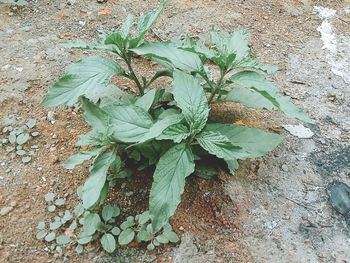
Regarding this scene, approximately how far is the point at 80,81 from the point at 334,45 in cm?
163

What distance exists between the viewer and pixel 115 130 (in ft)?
6.09

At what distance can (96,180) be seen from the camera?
1.81 m

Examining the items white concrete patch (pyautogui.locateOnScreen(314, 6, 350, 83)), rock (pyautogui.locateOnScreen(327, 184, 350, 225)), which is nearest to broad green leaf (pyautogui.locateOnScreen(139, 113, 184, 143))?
rock (pyautogui.locateOnScreen(327, 184, 350, 225))

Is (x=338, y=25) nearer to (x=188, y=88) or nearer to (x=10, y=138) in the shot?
(x=188, y=88)

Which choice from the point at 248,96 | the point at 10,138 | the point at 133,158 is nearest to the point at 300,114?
the point at 248,96

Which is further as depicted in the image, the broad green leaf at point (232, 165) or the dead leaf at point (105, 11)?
the dead leaf at point (105, 11)

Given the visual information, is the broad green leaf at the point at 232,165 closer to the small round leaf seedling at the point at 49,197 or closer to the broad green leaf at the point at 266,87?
the broad green leaf at the point at 266,87

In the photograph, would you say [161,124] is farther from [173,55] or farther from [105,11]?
[105,11]

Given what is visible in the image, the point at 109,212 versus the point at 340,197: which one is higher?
the point at 340,197

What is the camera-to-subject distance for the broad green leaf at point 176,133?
1784mm

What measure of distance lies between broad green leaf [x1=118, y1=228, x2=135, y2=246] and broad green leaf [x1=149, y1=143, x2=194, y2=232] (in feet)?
0.58

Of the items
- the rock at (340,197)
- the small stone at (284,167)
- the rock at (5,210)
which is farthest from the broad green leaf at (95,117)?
the rock at (340,197)

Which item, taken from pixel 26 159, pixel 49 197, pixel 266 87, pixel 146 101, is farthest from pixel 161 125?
pixel 26 159

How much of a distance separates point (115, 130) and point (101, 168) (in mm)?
156
